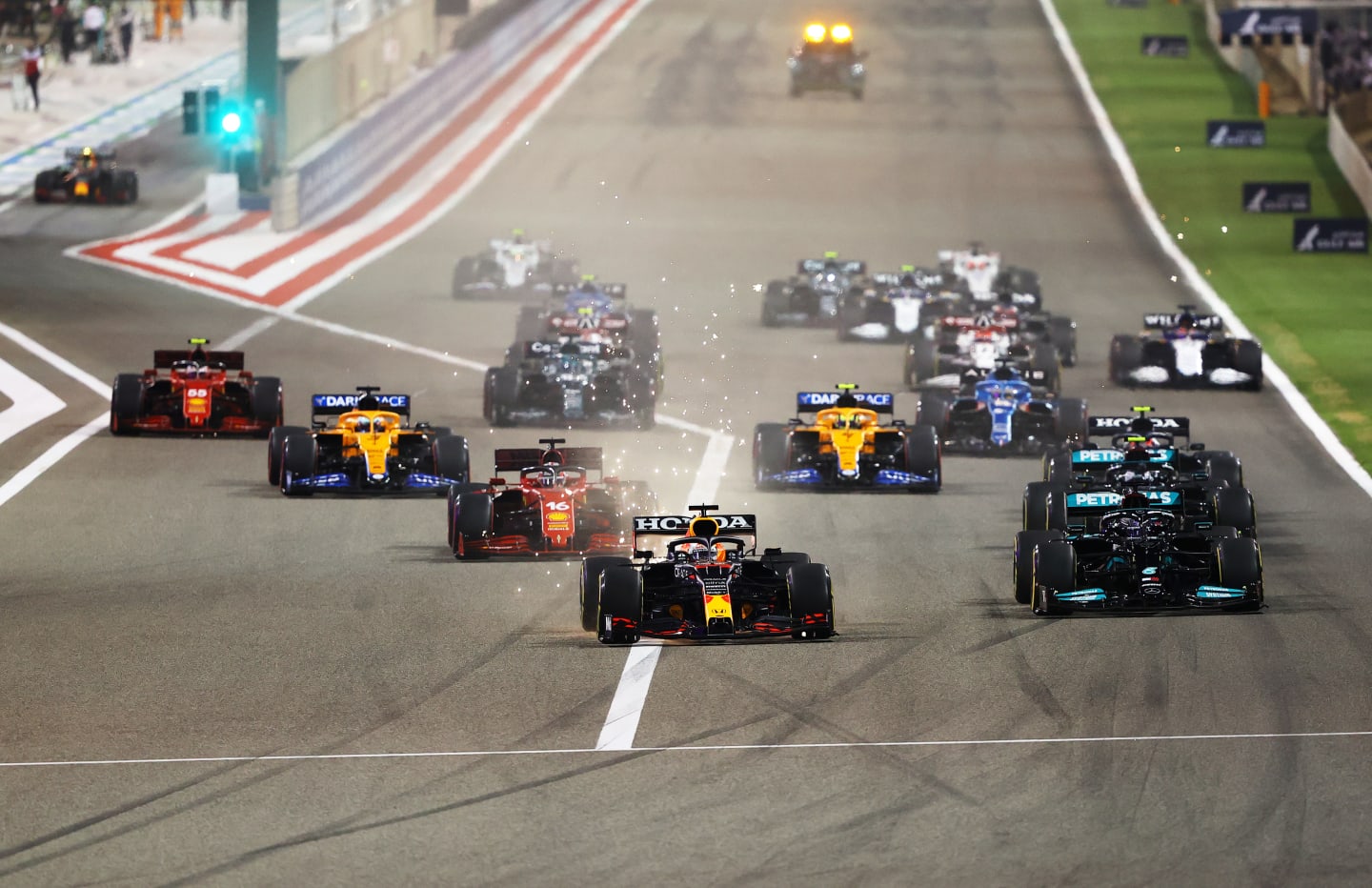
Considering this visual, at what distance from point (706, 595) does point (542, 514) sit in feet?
13.0

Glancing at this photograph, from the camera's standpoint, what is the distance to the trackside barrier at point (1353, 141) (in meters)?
59.5

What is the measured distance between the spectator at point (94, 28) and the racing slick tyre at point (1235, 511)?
189 ft

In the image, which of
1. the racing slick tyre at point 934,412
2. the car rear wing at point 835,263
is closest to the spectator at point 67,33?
Answer: the car rear wing at point 835,263

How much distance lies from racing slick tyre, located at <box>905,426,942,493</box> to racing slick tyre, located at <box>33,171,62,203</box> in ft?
108

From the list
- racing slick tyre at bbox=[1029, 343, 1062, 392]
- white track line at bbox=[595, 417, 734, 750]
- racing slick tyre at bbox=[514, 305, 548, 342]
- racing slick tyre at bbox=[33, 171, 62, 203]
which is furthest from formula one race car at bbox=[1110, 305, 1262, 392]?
racing slick tyre at bbox=[33, 171, 62, 203]

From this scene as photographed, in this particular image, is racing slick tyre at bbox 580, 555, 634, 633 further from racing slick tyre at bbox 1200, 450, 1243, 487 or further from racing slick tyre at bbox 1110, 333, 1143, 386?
racing slick tyre at bbox 1110, 333, 1143, 386

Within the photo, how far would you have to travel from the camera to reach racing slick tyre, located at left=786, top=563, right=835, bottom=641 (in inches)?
837

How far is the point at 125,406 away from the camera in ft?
106

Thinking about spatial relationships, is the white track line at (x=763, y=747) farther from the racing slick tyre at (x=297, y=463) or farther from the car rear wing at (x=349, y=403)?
the car rear wing at (x=349, y=403)

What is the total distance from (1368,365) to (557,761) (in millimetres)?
25649

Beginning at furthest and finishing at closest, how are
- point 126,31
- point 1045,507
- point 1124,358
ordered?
point 126,31 → point 1124,358 → point 1045,507

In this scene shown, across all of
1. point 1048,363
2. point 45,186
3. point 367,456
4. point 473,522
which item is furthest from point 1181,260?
point 473,522

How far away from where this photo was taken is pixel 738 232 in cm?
5672

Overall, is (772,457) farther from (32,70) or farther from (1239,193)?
(32,70)
